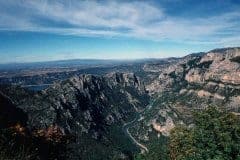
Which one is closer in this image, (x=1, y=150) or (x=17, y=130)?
(x=1, y=150)

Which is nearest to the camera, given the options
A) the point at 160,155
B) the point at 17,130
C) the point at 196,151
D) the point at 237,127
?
the point at 17,130

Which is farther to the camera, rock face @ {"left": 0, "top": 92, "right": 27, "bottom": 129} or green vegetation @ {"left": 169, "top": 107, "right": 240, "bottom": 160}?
green vegetation @ {"left": 169, "top": 107, "right": 240, "bottom": 160}

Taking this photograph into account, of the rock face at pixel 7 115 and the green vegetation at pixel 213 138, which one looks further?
the green vegetation at pixel 213 138

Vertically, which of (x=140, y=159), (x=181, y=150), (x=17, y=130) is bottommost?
(x=140, y=159)

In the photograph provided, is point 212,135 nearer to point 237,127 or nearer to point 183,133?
point 237,127

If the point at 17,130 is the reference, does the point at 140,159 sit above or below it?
below

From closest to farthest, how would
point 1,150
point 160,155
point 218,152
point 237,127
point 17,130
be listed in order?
point 1,150 → point 17,130 → point 218,152 → point 237,127 → point 160,155

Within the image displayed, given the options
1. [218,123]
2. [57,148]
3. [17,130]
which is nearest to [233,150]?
[218,123]

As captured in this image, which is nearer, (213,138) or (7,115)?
(213,138)
